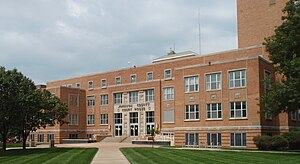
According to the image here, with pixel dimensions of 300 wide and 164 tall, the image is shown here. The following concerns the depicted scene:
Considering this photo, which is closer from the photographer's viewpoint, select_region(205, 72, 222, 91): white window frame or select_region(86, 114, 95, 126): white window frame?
select_region(205, 72, 222, 91): white window frame

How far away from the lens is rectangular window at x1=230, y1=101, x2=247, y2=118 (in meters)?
42.1

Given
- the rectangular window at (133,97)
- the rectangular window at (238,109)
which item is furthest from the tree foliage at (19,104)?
the rectangular window at (133,97)

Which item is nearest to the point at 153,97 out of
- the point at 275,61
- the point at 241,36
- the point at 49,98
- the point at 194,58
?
the point at 194,58

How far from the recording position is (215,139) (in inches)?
1721

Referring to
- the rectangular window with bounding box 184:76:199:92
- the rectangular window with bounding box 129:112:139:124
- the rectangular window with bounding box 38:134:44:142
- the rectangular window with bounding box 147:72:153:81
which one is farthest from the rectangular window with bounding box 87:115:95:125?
the rectangular window with bounding box 184:76:199:92

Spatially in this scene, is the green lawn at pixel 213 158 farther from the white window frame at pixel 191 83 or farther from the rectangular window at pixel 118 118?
the rectangular window at pixel 118 118

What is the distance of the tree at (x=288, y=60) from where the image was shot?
27.9 m

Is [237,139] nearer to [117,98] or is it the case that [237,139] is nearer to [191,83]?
[191,83]

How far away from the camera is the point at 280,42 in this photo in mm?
30438

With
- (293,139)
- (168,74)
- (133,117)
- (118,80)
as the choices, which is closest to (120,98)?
(133,117)

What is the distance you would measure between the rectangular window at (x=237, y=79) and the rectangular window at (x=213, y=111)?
2.88 meters

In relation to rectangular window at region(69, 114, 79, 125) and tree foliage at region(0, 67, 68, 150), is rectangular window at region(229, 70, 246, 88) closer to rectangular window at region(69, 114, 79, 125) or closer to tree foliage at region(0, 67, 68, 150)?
tree foliage at region(0, 67, 68, 150)

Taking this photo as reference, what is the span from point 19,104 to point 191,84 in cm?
2090

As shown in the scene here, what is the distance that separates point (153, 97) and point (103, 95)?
40.1 feet
